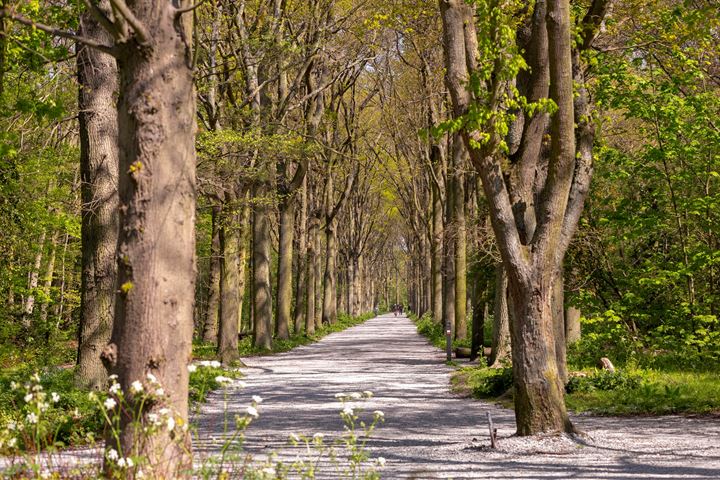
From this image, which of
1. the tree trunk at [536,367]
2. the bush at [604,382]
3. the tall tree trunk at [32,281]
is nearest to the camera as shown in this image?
the tree trunk at [536,367]

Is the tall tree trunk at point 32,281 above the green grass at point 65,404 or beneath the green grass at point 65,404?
above

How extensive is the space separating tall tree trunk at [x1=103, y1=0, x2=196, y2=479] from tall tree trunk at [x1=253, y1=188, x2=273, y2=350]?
881 inches

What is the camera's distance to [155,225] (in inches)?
200

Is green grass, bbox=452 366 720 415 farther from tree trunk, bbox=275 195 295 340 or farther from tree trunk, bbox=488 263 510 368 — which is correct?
tree trunk, bbox=275 195 295 340

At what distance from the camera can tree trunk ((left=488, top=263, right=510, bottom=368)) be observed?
18609 millimetres

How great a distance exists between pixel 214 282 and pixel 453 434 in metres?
15.3

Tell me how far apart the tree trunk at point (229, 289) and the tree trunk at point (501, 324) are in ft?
23.2

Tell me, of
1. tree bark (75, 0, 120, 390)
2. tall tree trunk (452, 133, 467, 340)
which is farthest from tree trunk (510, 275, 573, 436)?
tall tree trunk (452, 133, 467, 340)

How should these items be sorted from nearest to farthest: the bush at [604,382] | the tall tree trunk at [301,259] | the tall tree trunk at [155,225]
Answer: the tall tree trunk at [155,225] → the bush at [604,382] → the tall tree trunk at [301,259]

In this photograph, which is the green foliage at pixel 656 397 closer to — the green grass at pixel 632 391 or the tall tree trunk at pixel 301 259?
the green grass at pixel 632 391

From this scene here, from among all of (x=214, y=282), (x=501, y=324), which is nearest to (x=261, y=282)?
(x=214, y=282)

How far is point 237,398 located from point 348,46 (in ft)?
58.5

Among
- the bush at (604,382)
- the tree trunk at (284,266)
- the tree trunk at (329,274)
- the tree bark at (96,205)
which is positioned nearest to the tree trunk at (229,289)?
the tree trunk at (284,266)

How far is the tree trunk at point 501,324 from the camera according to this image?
18609 mm
